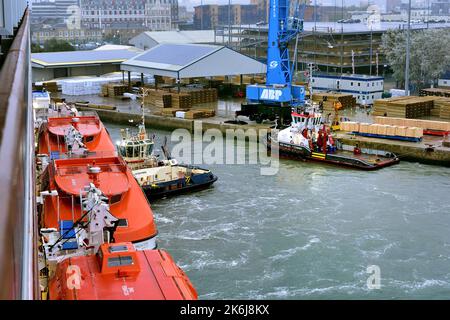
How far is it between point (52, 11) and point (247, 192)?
339ft

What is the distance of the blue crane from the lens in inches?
992

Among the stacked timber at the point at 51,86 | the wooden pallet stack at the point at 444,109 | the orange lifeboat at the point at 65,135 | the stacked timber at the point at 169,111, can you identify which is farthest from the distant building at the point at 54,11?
the orange lifeboat at the point at 65,135

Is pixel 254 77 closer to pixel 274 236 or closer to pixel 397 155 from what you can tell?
pixel 397 155

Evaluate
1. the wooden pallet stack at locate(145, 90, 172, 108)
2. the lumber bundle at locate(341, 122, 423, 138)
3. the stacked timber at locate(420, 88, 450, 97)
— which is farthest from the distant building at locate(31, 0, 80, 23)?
the lumber bundle at locate(341, 122, 423, 138)

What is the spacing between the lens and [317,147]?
64.5 ft

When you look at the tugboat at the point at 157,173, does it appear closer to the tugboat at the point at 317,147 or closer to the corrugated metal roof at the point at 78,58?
the tugboat at the point at 317,147

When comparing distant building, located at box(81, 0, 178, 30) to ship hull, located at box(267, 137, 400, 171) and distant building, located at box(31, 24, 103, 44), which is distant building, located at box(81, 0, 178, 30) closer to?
distant building, located at box(31, 24, 103, 44)

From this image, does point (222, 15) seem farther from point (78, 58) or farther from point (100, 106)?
point (100, 106)

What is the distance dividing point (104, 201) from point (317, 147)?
1140 cm

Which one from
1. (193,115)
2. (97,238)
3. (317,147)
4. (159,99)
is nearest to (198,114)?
(193,115)

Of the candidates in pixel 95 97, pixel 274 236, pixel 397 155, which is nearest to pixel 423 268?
pixel 274 236

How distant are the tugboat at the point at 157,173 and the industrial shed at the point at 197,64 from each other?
12332 millimetres

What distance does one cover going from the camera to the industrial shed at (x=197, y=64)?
29125mm

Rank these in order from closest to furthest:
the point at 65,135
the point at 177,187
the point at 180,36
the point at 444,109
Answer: the point at 65,135
the point at 177,187
the point at 444,109
the point at 180,36
